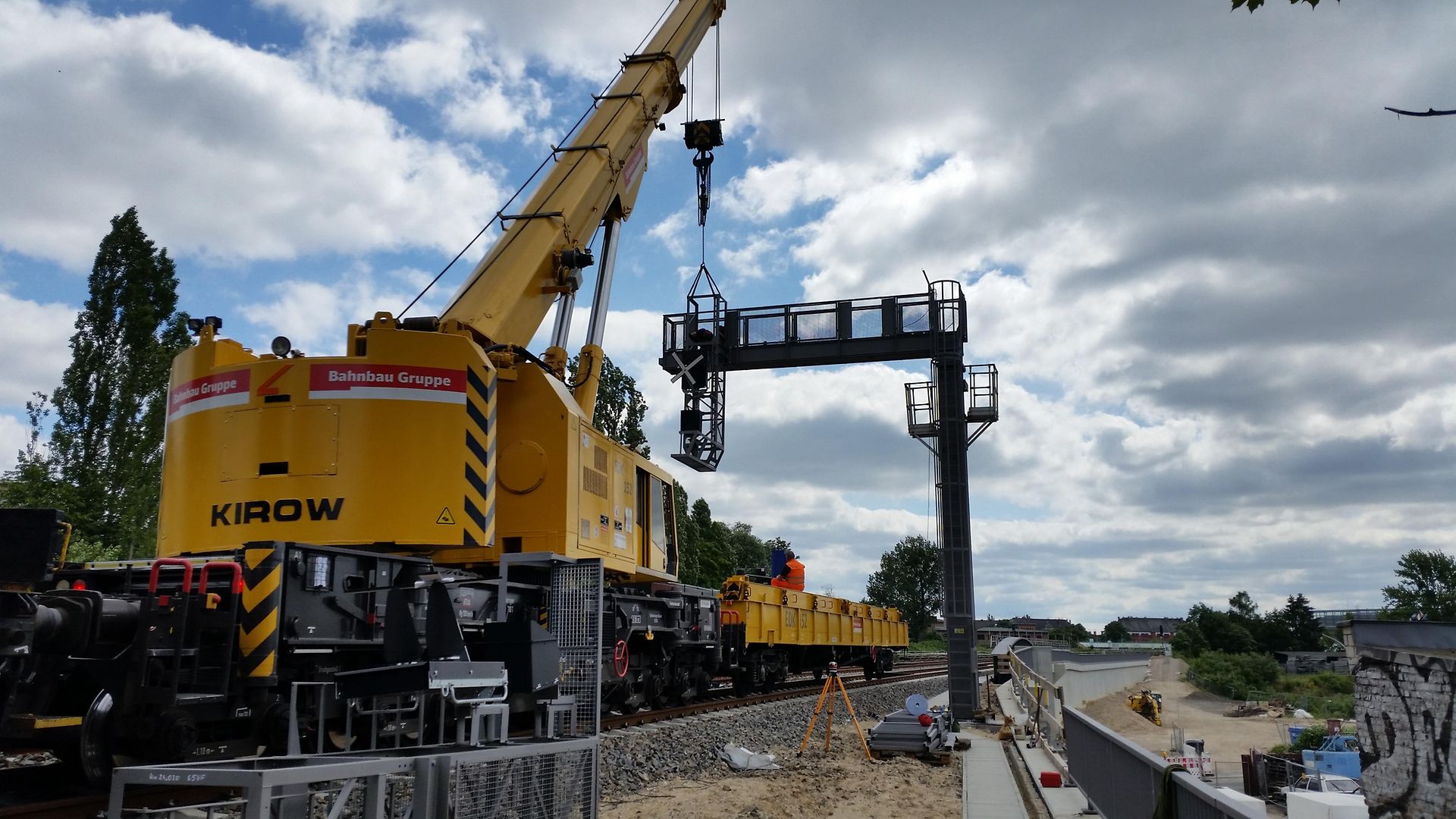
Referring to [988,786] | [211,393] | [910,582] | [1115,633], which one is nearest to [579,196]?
[211,393]

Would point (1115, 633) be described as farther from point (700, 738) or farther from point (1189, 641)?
point (700, 738)

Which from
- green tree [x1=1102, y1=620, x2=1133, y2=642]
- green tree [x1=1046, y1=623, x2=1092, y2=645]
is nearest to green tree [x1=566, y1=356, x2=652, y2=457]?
green tree [x1=1046, y1=623, x2=1092, y2=645]

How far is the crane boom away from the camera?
11062 mm

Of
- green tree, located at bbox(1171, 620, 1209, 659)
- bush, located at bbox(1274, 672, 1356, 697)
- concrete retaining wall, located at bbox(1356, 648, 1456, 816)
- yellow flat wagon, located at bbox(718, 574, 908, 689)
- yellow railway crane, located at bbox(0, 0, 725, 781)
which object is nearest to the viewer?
yellow railway crane, located at bbox(0, 0, 725, 781)

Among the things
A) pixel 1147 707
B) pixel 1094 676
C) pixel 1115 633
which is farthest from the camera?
pixel 1115 633

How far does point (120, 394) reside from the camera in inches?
1362

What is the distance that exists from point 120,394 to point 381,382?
31.6 m

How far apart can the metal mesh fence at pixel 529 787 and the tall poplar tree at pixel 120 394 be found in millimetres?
29019

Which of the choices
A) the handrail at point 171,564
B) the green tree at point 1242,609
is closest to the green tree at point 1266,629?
the green tree at point 1242,609

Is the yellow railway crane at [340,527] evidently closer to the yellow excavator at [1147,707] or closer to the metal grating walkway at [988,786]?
the metal grating walkway at [988,786]

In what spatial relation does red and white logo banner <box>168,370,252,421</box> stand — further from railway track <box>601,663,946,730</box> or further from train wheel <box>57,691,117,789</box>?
railway track <box>601,663,946,730</box>

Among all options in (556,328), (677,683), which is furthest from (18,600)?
(677,683)

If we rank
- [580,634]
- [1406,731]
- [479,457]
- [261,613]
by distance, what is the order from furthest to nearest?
[1406,731] < [479,457] < [580,634] < [261,613]

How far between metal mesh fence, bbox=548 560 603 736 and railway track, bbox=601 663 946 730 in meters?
5.75
